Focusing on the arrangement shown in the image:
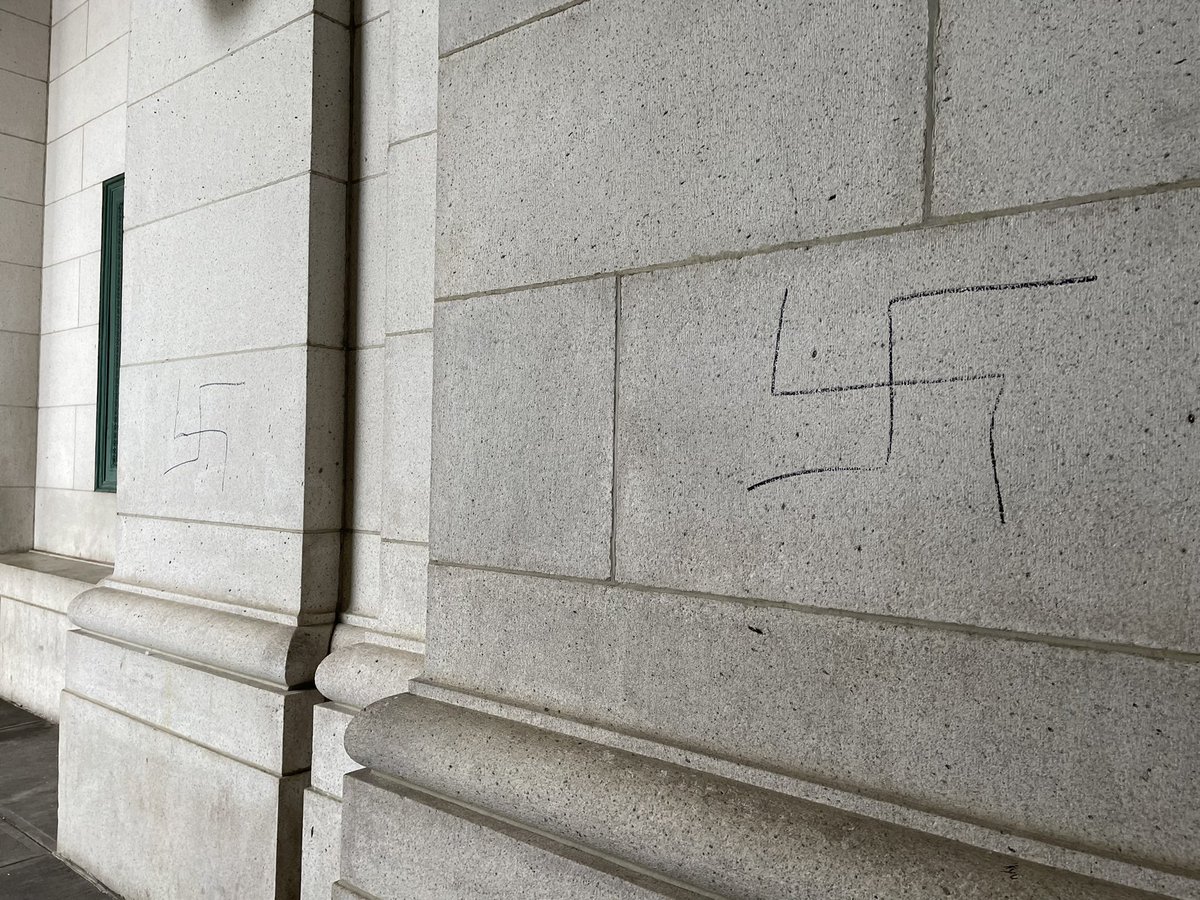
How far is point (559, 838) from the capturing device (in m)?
1.88

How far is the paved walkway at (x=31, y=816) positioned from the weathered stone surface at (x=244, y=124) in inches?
120

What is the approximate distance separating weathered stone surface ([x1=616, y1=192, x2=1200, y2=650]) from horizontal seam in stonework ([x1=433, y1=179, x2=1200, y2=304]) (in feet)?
0.05

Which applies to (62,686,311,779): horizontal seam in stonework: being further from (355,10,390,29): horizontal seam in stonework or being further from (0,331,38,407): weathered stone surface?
(0,331,38,407): weathered stone surface

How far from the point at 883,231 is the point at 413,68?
227 centimetres

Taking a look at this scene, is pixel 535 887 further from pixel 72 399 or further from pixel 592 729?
pixel 72 399

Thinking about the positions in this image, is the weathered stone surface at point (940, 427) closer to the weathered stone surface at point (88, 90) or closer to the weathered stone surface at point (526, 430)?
the weathered stone surface at point (526, 430)

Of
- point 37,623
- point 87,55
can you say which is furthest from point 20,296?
point 37,623

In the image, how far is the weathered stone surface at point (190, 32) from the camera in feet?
11.5

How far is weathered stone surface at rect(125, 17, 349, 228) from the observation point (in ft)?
11.2

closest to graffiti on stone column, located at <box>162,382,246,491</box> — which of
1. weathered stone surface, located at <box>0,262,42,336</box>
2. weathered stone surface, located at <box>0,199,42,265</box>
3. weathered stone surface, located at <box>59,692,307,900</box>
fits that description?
weathered stone surface, located at <box>59,692,307,900</box>

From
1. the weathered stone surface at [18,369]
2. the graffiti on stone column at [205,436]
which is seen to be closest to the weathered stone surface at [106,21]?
the weathered stone surface at [18,369]

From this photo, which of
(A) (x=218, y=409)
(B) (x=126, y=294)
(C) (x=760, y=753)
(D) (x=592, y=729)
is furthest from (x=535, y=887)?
(B) (x=126, y=294)

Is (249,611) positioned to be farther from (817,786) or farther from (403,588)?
(817,786)

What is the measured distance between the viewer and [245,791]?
330cm
